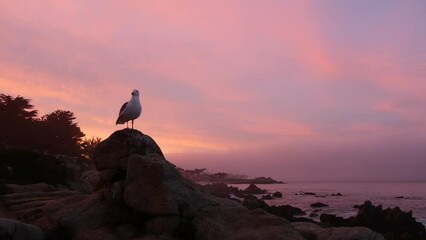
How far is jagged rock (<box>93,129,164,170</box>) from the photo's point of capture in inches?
618

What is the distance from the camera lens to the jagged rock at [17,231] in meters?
13.4

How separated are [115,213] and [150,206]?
174cm

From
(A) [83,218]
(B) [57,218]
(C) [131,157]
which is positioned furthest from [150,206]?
(B) [57,218]

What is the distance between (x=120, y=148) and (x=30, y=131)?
44.9 m

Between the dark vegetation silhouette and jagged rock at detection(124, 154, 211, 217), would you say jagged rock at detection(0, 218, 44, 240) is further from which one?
the dark vegetation silhouette

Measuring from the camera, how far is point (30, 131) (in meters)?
55.6

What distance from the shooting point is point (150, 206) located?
13586 mm

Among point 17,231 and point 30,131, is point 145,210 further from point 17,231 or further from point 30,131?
point 30,131

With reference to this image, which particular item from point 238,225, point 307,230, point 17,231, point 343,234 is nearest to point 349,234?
point 343,234

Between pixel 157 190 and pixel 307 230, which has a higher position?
pixel 157 190

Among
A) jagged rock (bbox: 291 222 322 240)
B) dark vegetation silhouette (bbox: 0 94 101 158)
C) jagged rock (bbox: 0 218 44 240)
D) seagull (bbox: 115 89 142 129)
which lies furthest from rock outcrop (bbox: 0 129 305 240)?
dark vegetation silhouette (bbox: 0 94 101 158)

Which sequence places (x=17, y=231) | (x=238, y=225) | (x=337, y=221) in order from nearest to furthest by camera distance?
(x=17, y=231) → (x=238, y=225) → (x=337, y=221)

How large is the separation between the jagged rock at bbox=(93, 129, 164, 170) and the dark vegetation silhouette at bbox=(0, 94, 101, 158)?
37.6 metres

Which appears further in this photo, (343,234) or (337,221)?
(337,221)
